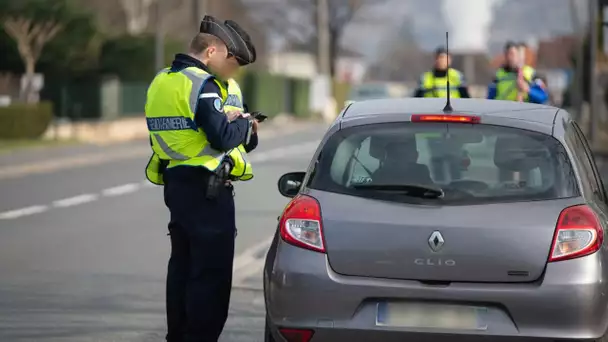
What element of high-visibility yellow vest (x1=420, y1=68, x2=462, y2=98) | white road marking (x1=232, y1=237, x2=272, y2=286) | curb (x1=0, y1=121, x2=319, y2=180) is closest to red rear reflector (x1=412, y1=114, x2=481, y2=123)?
white road marking (x1=232, y1=237, x2=272, y2=286)

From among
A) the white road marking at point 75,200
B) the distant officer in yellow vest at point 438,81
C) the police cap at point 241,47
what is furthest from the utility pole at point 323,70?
the police cap at point 241,47

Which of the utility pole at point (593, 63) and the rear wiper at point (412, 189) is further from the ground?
the rear wiper at point (412, 189)

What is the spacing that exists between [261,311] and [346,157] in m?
2.75

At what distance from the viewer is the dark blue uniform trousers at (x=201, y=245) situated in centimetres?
688

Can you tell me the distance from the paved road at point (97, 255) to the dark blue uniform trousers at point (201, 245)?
1.00m

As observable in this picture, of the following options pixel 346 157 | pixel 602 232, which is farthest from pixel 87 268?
pixel 602 232

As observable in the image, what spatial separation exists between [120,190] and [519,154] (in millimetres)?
13989

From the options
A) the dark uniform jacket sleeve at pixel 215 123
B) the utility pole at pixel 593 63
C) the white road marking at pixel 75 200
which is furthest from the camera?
the utility pole at pixel 593 63

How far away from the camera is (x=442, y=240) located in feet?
19.9

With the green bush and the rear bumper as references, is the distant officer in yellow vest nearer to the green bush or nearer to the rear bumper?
the rear bumper

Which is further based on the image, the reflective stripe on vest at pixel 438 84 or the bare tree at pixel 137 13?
the bare tree at pixel 137 13

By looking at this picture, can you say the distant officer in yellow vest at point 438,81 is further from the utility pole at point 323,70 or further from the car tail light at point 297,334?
the utility pole at point 323,70

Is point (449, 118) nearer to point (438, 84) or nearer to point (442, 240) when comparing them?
point (442, 240)

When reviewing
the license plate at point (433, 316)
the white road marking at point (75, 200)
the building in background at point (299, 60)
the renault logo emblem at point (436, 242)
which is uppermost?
the renault logo emblem at point (436, 242)
